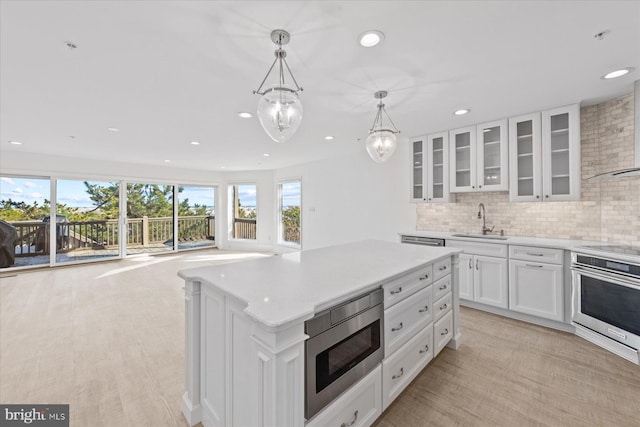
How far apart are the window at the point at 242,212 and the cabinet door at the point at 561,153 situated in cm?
670

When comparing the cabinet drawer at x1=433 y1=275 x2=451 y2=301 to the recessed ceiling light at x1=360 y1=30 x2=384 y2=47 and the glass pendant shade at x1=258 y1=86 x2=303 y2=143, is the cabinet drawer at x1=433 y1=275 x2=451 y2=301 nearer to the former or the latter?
the glass pendant shade at x1=258 y1=86 x2=303 y2=143

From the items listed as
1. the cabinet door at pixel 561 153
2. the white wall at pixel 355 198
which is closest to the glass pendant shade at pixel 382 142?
the cabinet door at pixel 561 153

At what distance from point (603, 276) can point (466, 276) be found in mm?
1228

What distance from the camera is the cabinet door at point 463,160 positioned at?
360 cm

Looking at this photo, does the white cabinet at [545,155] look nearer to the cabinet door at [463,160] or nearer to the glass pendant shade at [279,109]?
the cabinet door at [463,160]

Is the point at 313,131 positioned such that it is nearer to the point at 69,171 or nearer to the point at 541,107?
the point at 541,107

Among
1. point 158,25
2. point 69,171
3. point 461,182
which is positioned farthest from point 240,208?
point 158,25

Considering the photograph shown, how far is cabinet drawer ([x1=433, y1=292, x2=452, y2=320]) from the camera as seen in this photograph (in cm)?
214

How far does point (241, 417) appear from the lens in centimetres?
124

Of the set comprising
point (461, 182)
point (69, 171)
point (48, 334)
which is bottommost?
point (48, 334)

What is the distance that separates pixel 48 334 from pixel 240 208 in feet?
18.6

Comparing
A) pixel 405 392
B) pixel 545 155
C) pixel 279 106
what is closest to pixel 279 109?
pixel 279 106

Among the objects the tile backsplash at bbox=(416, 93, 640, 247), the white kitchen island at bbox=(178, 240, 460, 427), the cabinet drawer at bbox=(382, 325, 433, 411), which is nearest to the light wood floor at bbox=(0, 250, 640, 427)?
the cabinet drawer at bbox=(382, 325, 433, 411)

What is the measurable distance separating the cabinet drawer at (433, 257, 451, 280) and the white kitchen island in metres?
0.10
